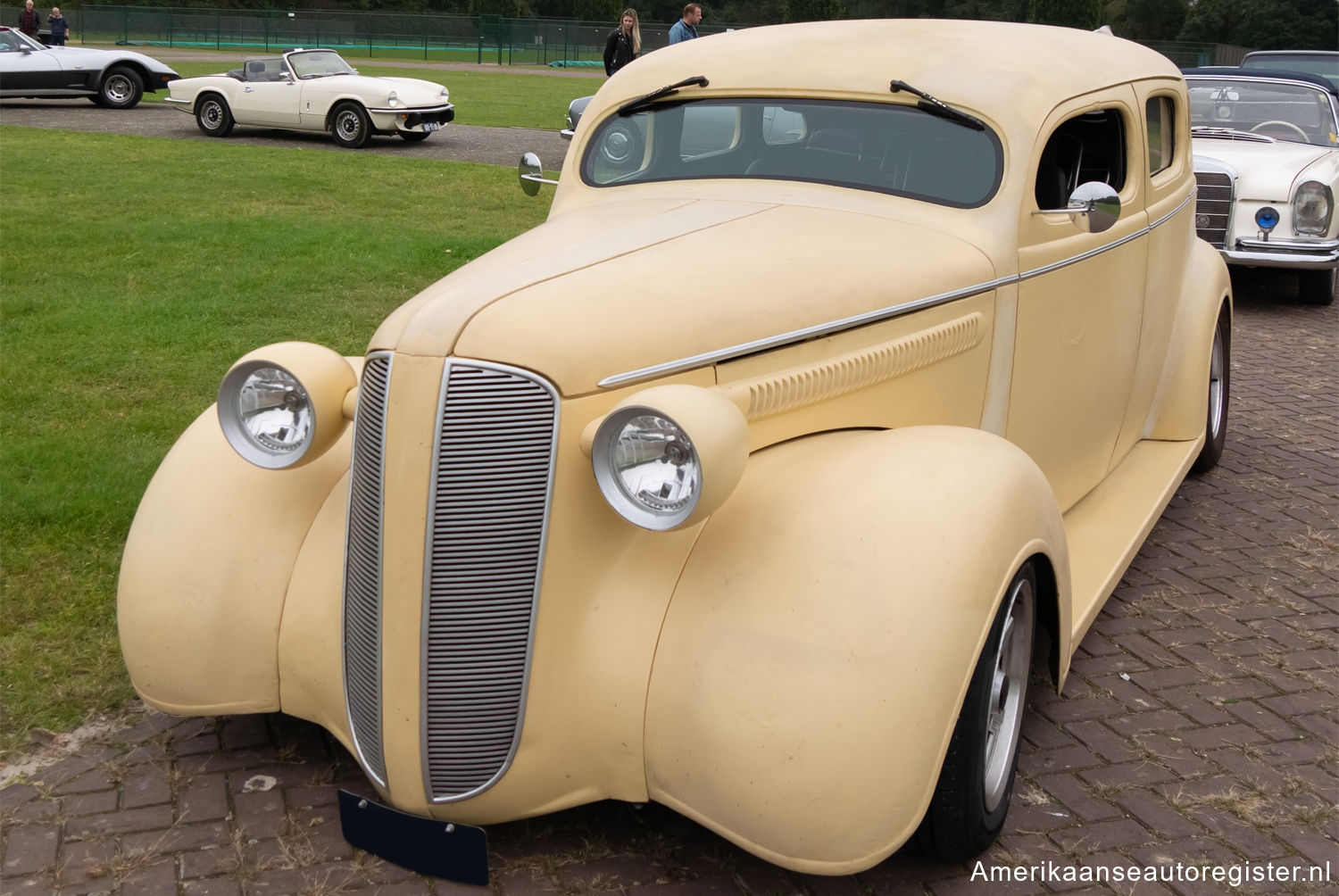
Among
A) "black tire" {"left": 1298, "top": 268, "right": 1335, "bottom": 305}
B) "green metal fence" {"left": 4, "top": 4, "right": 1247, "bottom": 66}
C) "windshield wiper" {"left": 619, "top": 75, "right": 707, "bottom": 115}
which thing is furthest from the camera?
"green metal fence" {"left": 4, "top": 4, "right": 1247, "bottom": 66}

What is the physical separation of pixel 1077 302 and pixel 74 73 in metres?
21.0

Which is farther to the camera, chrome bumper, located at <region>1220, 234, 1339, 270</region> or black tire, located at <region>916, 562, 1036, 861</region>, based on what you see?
chrome bumper, located at <region>1220, 234, 1339, 270</region>

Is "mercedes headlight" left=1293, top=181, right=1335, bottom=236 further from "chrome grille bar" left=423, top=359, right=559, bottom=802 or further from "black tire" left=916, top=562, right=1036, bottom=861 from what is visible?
"chrome grille bar" left=423, top=359, right=559, bottom=802

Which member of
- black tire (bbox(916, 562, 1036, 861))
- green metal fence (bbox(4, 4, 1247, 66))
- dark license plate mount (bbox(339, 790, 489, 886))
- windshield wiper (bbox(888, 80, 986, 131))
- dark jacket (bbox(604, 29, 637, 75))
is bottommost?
dark license plate mount (bbox(339, 790, 489, 886))

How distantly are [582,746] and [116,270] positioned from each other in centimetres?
772

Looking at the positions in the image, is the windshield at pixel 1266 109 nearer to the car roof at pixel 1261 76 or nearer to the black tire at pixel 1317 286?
the car roof at pixel 1261 76

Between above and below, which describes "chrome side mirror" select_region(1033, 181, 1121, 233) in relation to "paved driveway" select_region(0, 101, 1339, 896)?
above

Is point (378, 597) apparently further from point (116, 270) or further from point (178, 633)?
point (116, 270)

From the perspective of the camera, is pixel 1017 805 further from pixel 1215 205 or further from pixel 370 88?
pixel 370 88

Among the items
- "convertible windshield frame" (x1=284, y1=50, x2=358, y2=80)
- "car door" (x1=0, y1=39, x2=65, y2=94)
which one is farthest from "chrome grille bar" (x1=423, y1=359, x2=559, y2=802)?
"car door" (x1=0, y1=39, x2=65, y2=94)

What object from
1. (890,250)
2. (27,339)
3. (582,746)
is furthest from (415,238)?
(582,746)

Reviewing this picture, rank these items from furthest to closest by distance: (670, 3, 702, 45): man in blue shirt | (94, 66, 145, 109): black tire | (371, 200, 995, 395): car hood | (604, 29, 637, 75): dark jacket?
(94, 66, 145, 109): black tire → (604, 29, 637, 75): dark jacket → (670, 3, 702, 45): man in blue shirt → (371, 200, 995, 395): car hood

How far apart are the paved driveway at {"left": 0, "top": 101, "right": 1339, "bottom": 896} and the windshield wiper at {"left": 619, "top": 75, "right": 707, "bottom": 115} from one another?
2.27 meters

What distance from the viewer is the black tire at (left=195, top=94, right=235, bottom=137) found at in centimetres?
1748
